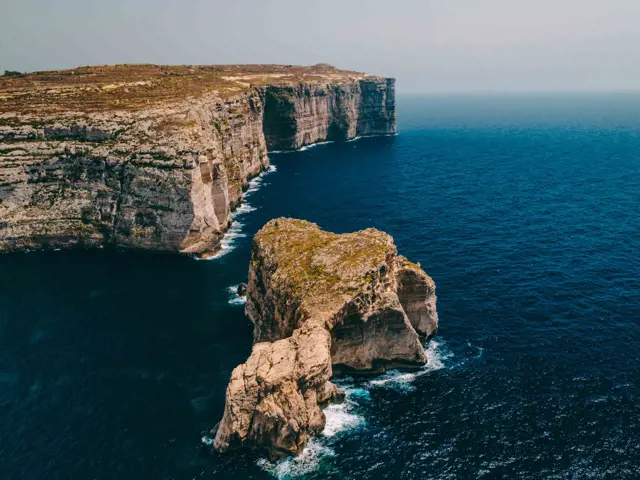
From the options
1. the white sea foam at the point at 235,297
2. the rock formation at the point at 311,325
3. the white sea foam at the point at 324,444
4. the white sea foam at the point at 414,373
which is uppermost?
the rock formation at the point at 311,325

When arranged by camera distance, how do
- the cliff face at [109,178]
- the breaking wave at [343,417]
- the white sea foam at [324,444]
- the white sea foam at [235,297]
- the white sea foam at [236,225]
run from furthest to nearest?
the white sea foam at [236,225], the cliff face at [109,178], the white sea foam at [235,297], the breaking wave at [343,417], the white sea foam at [324,444]

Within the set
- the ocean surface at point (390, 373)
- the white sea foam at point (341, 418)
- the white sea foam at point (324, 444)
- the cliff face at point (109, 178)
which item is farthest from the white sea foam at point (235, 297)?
the white sea foam at point (341, 418)

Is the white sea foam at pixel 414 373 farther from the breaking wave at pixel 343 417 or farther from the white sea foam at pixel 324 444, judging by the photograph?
the white sea foam at pixel 324 444

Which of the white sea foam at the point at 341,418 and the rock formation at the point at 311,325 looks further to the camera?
the white sea foam at the point at 341,418

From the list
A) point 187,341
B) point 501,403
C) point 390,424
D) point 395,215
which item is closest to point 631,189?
point 395,215

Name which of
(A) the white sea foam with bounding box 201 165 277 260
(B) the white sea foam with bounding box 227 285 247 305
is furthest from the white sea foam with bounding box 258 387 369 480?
(A) the white sea foam with bounding box 201 165 277 260

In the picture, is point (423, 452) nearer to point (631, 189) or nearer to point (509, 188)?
point (509, 188)

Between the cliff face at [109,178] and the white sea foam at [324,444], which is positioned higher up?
the cliff face at [109,178]

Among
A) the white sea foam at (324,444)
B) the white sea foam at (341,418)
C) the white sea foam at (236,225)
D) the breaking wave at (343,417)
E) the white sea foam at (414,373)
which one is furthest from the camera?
the white sea foam at (236,225)
